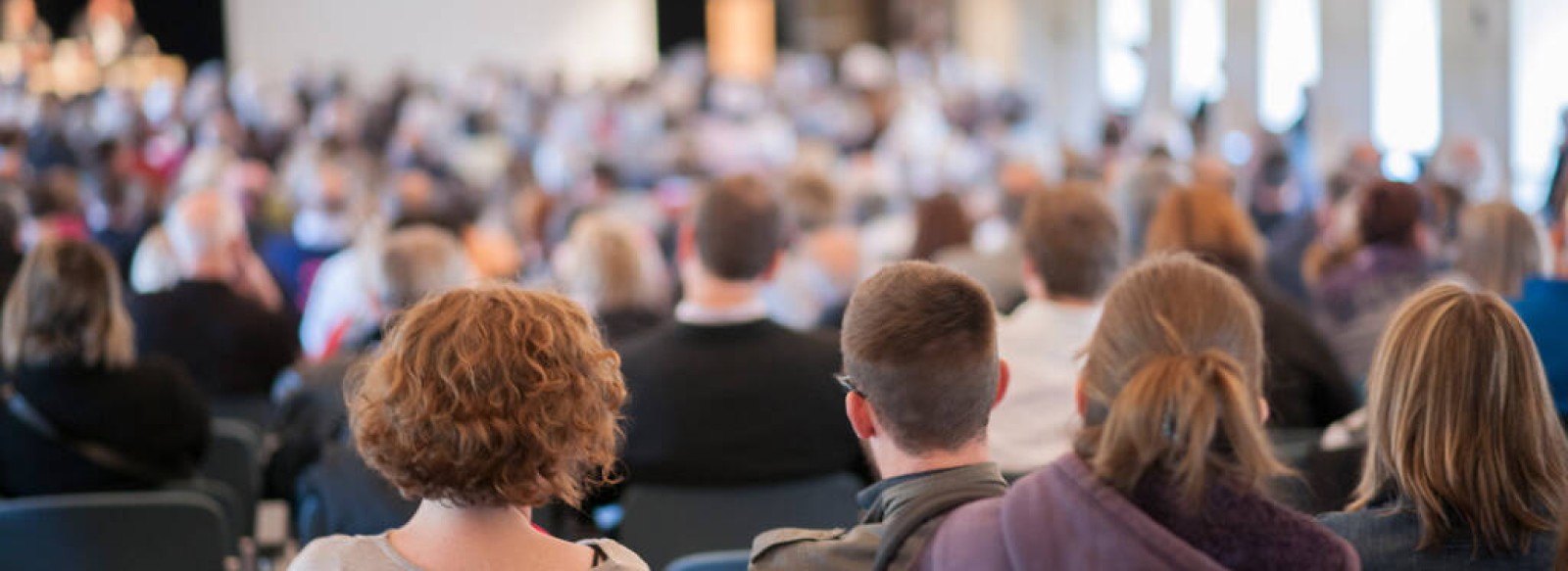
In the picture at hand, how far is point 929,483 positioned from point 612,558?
1.27ft

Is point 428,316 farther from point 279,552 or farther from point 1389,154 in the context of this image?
point 1389,154

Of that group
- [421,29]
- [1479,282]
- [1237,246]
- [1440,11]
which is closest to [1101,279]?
[1237,246]

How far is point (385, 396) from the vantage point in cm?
201

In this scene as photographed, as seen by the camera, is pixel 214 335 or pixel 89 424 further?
pixel 214 335

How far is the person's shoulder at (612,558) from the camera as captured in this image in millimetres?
2021

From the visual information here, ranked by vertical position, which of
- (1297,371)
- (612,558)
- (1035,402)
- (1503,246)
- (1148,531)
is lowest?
(1297,371)

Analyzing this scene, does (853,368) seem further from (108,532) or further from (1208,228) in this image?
(1208,228)

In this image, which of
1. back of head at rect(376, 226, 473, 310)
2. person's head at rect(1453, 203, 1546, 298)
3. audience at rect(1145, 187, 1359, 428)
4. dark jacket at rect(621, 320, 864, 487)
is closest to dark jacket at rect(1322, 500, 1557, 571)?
audience at rect(1145, 187, 1359, 428)

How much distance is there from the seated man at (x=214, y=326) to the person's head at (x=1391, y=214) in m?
3.45

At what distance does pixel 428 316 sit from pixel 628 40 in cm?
2480

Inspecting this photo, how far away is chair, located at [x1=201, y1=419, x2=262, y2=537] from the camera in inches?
170

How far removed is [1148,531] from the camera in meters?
1.69

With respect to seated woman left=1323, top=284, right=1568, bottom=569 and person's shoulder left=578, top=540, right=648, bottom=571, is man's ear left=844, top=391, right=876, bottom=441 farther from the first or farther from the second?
seated woman left=1323, top=284, right=1568, bottom=569

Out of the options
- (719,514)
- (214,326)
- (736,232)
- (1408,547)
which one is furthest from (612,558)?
(214,326)
